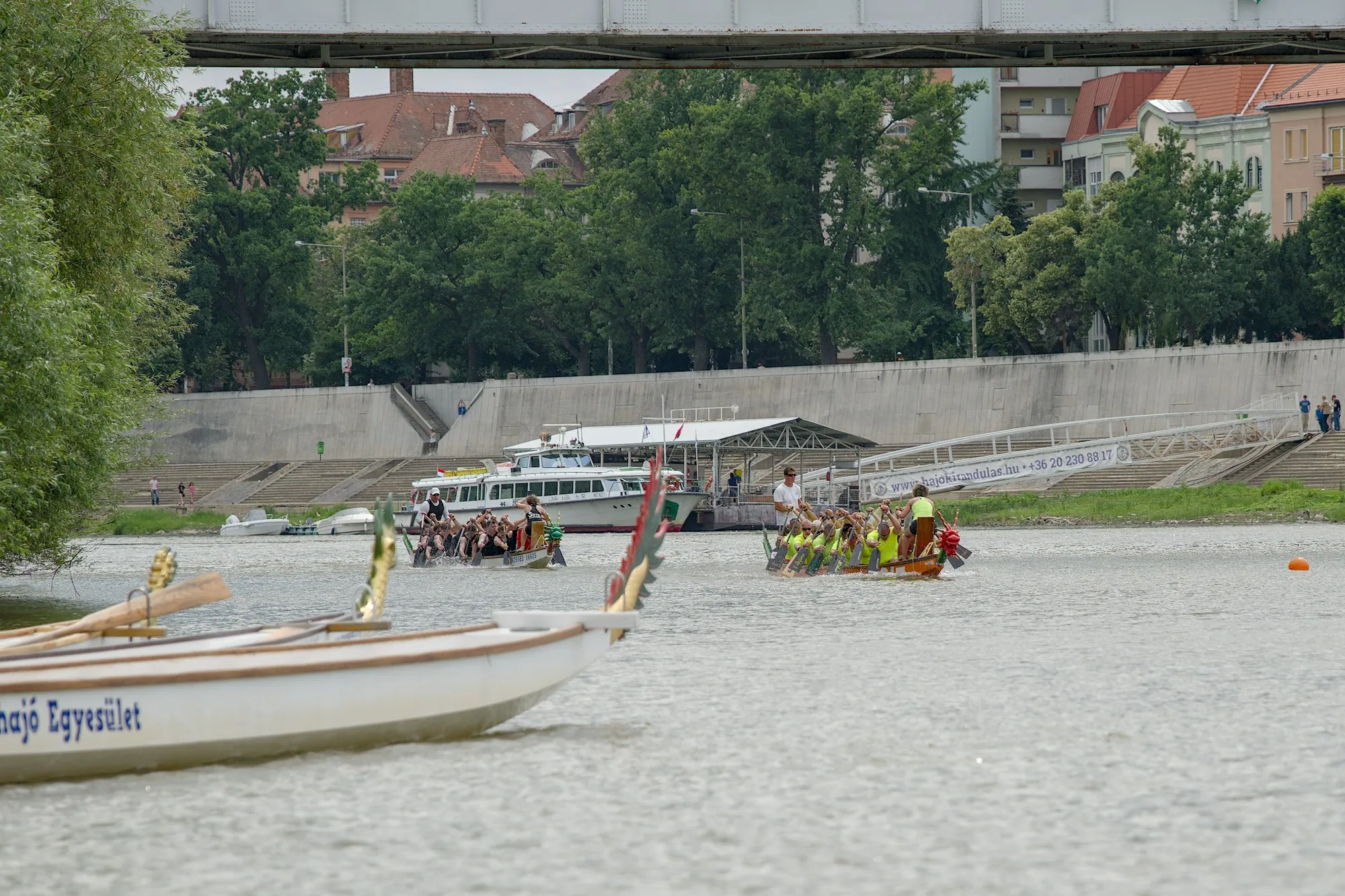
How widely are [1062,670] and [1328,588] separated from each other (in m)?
12.0

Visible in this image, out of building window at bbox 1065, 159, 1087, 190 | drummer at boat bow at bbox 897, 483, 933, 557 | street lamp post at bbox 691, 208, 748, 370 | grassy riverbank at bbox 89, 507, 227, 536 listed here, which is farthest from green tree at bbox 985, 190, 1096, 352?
drummer at boat bow at bbox 897, 483, 933, 557

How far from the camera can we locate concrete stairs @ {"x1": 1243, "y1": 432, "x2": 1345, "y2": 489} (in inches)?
2372

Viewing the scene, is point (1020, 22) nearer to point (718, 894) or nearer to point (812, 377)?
point (718, 894)

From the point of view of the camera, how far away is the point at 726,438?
6419 cm

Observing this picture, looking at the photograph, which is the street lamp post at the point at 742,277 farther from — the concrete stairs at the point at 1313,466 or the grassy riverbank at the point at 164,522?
the concrete stairs at the point at 1313,466

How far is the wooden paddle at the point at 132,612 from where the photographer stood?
51.7ft

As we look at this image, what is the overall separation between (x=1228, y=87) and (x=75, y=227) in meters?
83.2

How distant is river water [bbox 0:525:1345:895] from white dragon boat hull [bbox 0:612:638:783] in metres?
0.22

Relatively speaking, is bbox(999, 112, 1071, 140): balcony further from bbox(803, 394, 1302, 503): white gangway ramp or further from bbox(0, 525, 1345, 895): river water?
bbox(0, 525, 1345, 895): river water

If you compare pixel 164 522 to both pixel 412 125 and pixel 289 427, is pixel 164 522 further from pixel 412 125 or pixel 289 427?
pixel 412 125

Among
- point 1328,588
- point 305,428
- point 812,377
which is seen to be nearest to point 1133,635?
point 1328,588

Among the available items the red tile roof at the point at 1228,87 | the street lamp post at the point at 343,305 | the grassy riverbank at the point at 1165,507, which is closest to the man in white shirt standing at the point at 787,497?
the grassy riverbank at the point at 1165,507

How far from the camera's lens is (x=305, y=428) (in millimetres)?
98750

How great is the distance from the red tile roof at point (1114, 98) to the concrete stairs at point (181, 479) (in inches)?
1844
